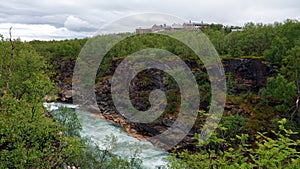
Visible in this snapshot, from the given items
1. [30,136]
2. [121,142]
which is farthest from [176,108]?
[30,136]

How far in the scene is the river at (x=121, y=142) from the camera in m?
21.7

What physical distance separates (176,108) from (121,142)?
8.05 meters

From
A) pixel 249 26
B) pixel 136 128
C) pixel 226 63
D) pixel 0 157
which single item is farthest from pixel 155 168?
pixel 249 26

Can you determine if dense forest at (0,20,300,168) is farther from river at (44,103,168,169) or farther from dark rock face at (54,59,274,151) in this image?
river at (44,103,168,169)

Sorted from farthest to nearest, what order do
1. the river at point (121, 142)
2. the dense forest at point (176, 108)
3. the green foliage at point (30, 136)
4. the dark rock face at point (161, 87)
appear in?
the dark rock face at point (161, 87)
the river at point (121, 142)
the green foliage at point (30, 136)
the dense forest at point (176, 108)

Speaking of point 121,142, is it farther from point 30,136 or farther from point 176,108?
point 30,136

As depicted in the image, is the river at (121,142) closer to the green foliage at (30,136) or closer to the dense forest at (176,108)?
the dense forest at (176,108)

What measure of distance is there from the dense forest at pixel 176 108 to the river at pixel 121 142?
1.50 meters

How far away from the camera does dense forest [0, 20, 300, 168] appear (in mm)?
8664

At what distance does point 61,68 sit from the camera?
177 ft

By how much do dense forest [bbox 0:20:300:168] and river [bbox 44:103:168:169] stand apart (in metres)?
1.50

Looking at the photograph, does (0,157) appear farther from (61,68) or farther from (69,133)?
(61,68)

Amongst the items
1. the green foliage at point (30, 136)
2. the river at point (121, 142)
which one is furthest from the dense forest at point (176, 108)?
the river at point (121, 142)

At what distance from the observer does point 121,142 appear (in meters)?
25.7
